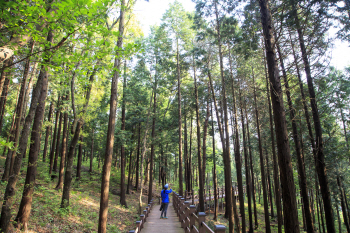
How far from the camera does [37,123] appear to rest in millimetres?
6629

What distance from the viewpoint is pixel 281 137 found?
523cm

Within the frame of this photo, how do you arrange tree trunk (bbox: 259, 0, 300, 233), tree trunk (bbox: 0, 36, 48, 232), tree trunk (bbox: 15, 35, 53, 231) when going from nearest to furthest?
tree trunk (bbox: 259, 0, 300, 233), tree trunk (bbox: 0, 36, 48, 232), tree trunk (bbox: 15, 35, 53, 231)

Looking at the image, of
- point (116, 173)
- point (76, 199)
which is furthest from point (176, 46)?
point (116, 173)

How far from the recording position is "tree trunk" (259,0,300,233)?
189 inches

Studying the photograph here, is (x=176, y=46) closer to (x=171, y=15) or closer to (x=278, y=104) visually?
(x=171, y=15)

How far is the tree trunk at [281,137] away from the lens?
481 centimetres

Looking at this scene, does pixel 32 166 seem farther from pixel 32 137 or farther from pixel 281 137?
pixel 281 137

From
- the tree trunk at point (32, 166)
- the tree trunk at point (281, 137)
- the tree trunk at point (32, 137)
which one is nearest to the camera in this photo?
the tree trunk at point (281, 137)

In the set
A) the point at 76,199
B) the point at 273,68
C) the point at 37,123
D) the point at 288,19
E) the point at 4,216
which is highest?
the point at 288,19

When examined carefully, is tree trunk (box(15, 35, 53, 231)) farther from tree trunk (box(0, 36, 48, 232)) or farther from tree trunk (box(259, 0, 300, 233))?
tree trunk (box(259, 0, 300, 233))

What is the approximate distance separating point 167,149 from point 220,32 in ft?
50.3

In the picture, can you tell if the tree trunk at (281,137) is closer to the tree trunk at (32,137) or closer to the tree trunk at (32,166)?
the tree trunk at (32,166)

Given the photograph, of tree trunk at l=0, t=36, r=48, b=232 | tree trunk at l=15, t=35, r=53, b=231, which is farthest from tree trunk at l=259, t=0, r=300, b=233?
tree trunk at l=0, t=36, r=48, b=232

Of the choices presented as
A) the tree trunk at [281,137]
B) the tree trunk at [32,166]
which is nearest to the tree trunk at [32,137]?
the tree trunk at [32,166]
